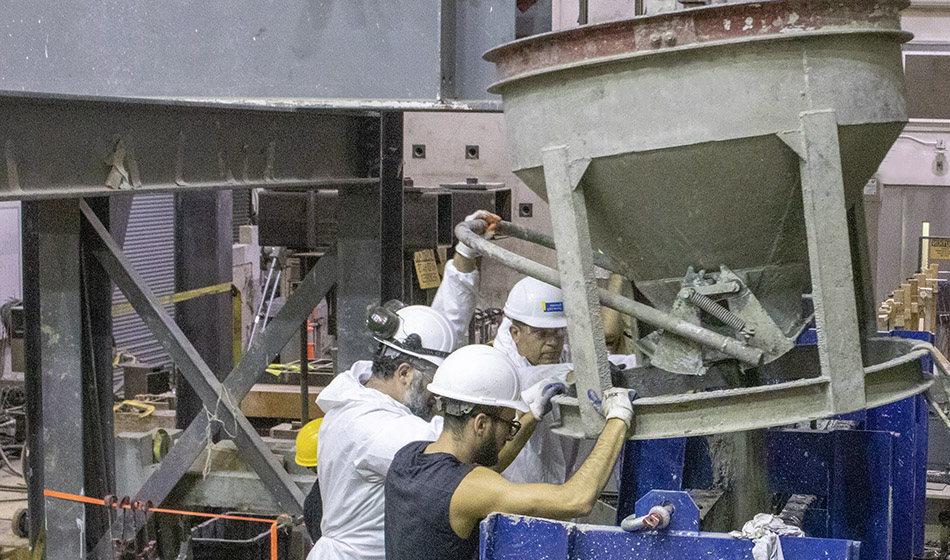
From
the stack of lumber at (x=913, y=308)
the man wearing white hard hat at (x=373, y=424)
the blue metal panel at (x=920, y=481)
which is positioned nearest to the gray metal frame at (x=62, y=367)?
the man wearing white hard hat at (x=373, y=424)

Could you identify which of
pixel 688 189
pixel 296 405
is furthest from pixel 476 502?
pixel 296 405

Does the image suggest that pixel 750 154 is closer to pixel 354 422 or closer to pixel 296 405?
pixel 354 422

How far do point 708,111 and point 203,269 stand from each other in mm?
4988

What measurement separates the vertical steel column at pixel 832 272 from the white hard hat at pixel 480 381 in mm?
922

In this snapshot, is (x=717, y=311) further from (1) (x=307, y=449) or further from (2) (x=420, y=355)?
(1) (x=307, y=449)

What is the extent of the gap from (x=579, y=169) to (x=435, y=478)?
98 cm

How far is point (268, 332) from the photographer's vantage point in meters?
5.39

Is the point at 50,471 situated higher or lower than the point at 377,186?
lower

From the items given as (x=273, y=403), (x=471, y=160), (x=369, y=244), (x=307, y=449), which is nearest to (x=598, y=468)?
(x=307, y=449)

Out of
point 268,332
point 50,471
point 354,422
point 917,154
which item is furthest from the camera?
point 917,154

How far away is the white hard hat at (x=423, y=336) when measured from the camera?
381 cm

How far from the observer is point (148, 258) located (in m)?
13.1

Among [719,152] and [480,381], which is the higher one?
[719,152]

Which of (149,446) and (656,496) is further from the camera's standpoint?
(149,446)
